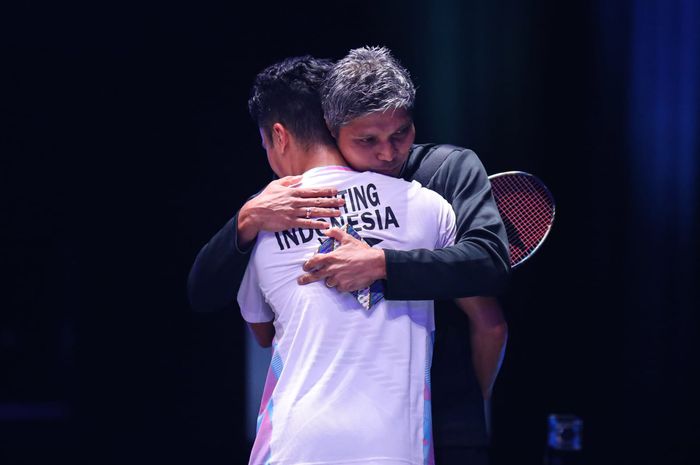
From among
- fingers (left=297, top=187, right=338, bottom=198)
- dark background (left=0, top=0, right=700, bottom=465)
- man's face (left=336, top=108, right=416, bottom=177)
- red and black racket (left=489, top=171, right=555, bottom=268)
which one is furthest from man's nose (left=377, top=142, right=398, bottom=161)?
dark background (left=0, top=0, right=700, bottom=465)

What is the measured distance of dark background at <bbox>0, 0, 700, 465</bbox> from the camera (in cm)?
361

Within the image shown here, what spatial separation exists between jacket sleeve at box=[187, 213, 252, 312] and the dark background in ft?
7.15

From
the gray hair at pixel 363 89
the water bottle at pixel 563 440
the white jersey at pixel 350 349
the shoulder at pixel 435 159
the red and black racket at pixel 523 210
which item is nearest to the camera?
the white jersey at pixel 350 349

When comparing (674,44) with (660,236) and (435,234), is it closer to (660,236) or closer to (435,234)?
(660,236)

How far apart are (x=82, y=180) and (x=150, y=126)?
47cm

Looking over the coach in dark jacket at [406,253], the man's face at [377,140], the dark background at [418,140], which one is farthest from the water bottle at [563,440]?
the man's face at [377,140]

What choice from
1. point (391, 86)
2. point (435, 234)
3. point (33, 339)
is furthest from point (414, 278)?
point (33, 339)

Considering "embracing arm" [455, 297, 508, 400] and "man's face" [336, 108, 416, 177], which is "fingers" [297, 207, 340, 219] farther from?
"embracing arm" [455, 297, 508, 400]

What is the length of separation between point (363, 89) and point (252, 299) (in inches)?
15.0

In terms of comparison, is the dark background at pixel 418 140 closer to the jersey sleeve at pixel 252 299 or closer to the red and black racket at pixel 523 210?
the red and black racket at pixel 523 210

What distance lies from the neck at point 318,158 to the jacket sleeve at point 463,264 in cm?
20

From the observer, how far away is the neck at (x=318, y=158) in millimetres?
1492

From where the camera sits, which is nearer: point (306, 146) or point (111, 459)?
point (306, 146)

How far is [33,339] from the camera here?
5777 mm
